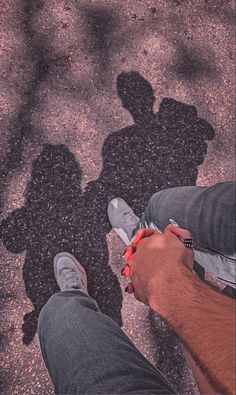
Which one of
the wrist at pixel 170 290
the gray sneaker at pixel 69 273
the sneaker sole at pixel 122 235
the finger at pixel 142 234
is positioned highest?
the wrist at pixel 170 290

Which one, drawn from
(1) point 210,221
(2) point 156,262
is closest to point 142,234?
(2) point 156,262

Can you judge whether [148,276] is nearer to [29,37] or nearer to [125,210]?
[125,210]

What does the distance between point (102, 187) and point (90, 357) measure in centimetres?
109

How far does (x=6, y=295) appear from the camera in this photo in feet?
6.64

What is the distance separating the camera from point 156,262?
1127 millimetres

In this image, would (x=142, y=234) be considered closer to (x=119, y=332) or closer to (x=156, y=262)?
(x=156, y=262)

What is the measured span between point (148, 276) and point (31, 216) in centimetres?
113

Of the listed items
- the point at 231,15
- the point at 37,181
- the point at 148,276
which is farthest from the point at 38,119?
the point at 231,15

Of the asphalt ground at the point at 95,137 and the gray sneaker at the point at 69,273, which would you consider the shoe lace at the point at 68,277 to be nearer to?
the gray sneaker at the point at 69,273

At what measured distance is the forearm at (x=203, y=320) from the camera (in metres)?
0.85

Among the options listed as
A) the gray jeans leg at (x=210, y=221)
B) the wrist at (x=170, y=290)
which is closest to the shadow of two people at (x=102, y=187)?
the gray jeans leg at (x=210, y=221)

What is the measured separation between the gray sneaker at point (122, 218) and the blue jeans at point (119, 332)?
48cm

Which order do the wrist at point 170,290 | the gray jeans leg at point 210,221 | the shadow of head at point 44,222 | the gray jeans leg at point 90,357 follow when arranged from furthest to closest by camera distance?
the shadow of head at point 44,222 < the gray jeans leg at point 210,221 < the gray jeans leg at point 90,357 < the wrist at point 170,290

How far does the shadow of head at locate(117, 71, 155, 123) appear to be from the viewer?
7.59 feet
